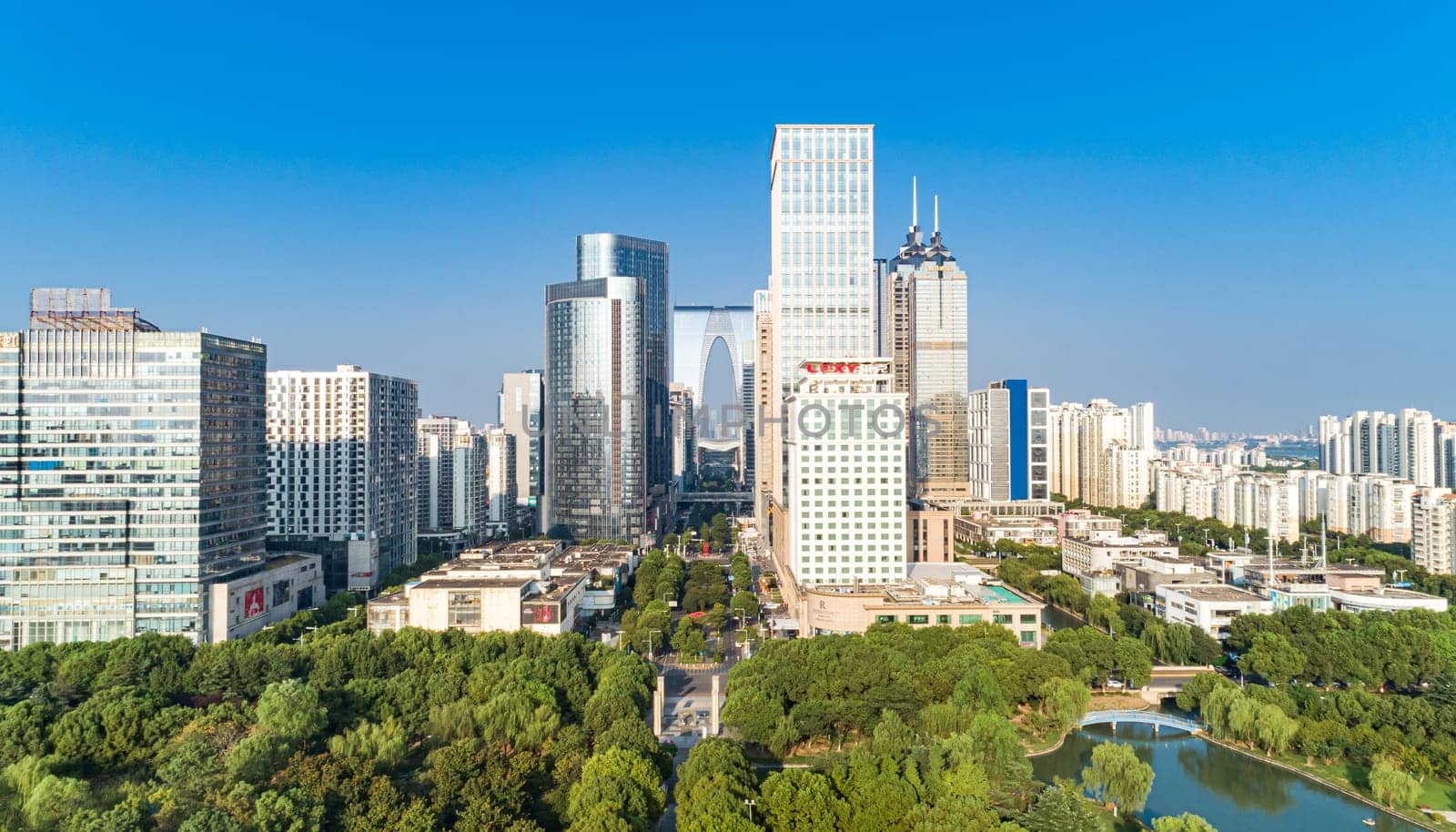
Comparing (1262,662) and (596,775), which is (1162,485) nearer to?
(1262,662)

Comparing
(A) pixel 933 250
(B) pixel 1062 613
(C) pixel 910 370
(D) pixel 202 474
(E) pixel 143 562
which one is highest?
(A) pixel 933 250

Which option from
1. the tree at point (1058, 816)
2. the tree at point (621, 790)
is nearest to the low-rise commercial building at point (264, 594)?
the tree at point (621, 790)

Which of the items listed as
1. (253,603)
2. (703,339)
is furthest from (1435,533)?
(703,339)

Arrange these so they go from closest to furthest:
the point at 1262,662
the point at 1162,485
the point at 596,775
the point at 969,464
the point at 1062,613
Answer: the point at 596,775 < the point at 1262,662 < the point at 1062,613 < the point at 1162,485 < the point at 969,464

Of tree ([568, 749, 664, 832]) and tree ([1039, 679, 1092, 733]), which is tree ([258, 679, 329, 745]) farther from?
tree ([1039, 679, 1092, 733])

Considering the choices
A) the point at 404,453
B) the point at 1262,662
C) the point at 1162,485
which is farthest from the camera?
the point at 1162,485

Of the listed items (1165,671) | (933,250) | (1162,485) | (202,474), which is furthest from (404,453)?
(1162,485)

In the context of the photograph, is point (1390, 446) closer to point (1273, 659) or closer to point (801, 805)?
point (1273, 659)

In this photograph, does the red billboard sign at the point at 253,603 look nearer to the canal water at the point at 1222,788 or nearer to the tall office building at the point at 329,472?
the tall office building at the point at 329,472
